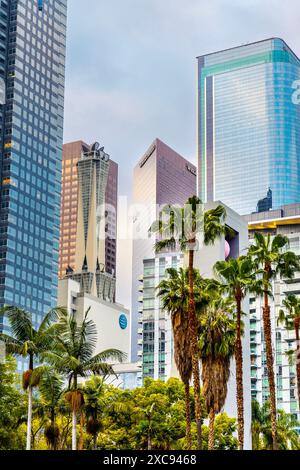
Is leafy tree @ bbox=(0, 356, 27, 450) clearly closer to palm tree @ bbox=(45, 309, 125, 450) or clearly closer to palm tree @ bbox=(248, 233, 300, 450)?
palm tree @ bbox=(45, 309, 125, 450)

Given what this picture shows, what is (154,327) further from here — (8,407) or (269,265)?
(269,265)

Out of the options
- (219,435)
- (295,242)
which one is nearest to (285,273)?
(219,435)

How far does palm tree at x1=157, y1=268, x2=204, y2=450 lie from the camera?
4991 cm

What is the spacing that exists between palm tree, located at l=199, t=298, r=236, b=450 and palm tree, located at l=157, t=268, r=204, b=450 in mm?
1212

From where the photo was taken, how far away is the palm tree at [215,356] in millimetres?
50125

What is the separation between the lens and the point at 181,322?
1982 inches

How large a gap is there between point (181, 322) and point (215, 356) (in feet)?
9.95

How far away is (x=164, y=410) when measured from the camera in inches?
2445

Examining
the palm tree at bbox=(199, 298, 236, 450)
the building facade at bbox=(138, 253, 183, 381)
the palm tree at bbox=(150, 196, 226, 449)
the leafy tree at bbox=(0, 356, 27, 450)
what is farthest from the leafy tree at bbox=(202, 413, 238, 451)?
the building facade at bbox=(138, 253, 183, 381)

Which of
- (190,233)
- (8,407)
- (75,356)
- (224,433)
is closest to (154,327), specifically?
(224,433)

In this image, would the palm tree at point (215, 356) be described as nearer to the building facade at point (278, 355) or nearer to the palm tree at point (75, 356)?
the palm tree at point (75, 356)

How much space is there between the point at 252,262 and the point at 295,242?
121005mm

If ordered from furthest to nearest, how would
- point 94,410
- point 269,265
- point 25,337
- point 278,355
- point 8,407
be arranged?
point 278,355
point 94,410
point 8,407
point 269,265
point 25,337
